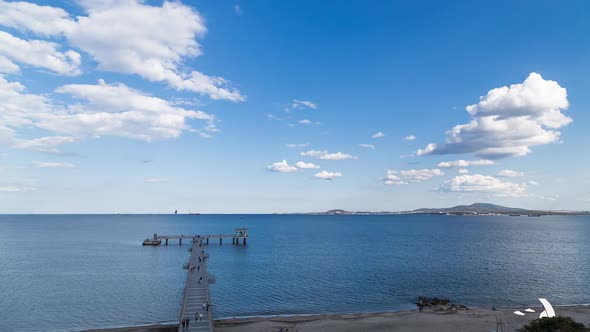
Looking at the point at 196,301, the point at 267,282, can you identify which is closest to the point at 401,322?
the point at 196,301

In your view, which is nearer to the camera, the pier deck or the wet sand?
the pier deck

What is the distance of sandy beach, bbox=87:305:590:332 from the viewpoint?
35.8 metres

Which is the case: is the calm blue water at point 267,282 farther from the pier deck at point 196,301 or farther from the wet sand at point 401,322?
the wet sand at point 401,322

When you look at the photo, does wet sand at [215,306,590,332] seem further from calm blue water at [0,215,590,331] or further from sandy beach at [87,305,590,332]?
calm blue water at [0,215,590,331]

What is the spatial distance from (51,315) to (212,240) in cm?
9028

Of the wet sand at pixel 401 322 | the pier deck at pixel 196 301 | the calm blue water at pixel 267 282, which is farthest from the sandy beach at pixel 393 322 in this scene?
the calm blue water at pixel 267 282

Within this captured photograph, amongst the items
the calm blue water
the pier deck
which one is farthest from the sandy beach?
the calm blue water

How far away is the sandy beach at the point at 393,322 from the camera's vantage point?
117 ft

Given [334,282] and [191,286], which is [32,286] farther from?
[334,282]

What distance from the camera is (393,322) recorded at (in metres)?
38.0

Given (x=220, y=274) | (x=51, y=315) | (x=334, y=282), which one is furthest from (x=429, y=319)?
(x=51, y=315)

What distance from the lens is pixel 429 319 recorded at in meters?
38.9

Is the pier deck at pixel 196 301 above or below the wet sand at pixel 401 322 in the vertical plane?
above

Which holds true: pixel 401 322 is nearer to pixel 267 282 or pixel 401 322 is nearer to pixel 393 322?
pixel 393 322
